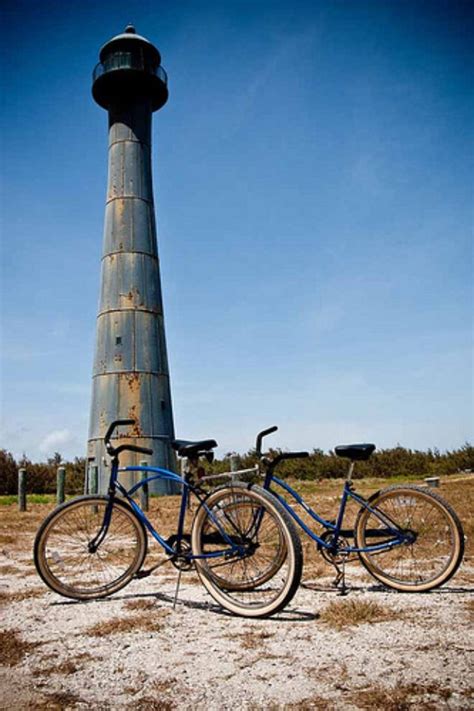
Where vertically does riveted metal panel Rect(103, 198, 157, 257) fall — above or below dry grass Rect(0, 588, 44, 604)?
above

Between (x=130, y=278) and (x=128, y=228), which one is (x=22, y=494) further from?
(x=128, y=228)

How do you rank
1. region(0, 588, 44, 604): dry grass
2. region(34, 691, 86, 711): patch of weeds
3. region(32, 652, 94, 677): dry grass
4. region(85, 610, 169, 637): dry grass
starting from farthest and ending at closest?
region(0, 588, 44, 604): dry grass
region(85, 610, 169, 637): dry grass
region(32, 652, 94, 677): dry grass
region(34, 691, 86, 711): patch of weeds

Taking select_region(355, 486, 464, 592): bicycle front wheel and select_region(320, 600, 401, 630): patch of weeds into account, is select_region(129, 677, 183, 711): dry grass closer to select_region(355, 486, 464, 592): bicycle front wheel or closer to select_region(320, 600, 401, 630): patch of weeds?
select_region(320, 600, 401, 630): patch of weeds

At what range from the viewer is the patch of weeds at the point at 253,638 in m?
3.03

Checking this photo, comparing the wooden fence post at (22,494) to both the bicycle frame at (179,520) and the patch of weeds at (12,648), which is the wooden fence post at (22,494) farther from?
the patch of weeds at (12,648)

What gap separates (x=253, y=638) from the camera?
3.16 metres

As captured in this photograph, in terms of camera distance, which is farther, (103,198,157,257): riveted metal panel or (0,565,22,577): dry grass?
(103,198,157,257): riveted metal panel

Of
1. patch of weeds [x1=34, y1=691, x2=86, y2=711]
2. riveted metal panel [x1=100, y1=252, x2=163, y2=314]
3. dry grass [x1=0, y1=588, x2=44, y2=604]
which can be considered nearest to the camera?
patch of weeds [x1=34, y1=691, x2=86, y2=711]

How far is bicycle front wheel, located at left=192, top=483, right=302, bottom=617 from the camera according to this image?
3760 mm

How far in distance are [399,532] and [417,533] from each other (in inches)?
5.8

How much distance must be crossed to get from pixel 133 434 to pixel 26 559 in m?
10.7

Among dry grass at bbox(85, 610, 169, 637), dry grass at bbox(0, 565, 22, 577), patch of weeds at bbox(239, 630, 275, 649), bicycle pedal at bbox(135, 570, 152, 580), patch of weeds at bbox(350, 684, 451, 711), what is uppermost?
bicycle pedal at bbox(135, 570, 152, 580)

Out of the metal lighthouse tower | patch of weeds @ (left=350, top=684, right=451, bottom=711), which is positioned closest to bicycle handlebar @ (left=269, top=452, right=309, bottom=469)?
patch of weeds @ (left=350, top=684, right=451, bottom=711)

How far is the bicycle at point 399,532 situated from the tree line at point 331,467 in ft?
53.1
